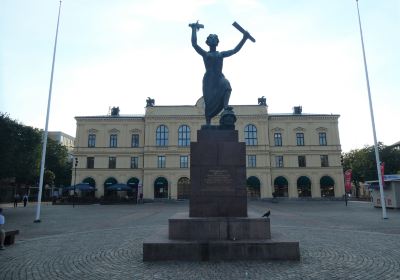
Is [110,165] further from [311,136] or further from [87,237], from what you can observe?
[87,237]

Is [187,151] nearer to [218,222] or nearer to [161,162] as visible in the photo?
[161,162]

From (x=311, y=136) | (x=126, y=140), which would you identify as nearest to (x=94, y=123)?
(x=126, y=140)

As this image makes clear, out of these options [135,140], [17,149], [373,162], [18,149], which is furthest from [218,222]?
[373,162]

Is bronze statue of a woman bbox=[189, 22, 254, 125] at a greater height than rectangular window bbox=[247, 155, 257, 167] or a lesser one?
lesser

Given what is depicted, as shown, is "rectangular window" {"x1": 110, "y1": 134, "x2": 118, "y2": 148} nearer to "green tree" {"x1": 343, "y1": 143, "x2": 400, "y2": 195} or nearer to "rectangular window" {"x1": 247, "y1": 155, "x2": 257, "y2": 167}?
"rectangular window" {"x1": 247, "y1": 155, "x2": 257, "y2": 167}

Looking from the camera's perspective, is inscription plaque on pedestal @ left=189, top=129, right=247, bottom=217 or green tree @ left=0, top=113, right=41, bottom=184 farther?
green tree @ left=0, top=113, right=41, bottom=184

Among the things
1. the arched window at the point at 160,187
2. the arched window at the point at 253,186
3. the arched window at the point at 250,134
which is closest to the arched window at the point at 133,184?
the arched window at the point at 160,187

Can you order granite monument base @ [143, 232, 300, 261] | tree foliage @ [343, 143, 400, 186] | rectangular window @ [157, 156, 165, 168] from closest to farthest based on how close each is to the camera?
granite monument base @ [143, 232, 300, 261] → rectangular window @ [157, 156, 165, 168] → tree foliage @ [343, 143, 400, 186]

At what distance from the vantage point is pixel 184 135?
53219 millimetres

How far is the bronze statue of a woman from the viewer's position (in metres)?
9.79

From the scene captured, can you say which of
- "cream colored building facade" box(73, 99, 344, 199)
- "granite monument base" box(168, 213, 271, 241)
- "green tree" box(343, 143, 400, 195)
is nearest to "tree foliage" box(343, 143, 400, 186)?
"green tree" box(343, 143, 400, 195)

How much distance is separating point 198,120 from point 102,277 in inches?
1868

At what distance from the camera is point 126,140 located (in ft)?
177

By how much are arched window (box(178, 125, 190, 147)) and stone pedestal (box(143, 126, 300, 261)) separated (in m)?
43.6
